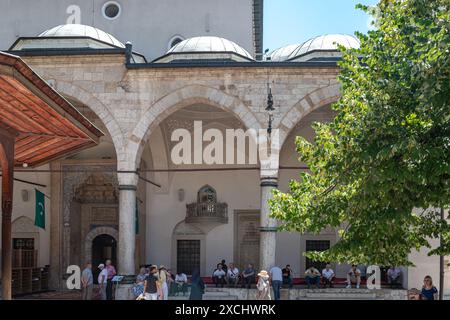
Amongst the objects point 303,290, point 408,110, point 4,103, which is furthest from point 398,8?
point 303,290

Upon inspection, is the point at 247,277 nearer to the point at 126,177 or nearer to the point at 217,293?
the point at 217,293

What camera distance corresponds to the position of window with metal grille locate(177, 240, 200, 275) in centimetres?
1633

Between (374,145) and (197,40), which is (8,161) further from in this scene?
(197,40)

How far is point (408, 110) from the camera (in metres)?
5.20

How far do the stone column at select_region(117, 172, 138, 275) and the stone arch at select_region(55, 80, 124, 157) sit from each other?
61 centimetres

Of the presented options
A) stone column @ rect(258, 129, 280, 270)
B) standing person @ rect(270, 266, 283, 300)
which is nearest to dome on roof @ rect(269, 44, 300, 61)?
stone column @ rect(258, 129, 280, 270)

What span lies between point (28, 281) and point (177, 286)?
470 centimetres

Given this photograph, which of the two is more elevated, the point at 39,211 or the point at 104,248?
the point at 39,211

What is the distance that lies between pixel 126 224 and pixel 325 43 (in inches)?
247

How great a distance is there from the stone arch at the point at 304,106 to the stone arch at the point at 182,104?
23.6 inches

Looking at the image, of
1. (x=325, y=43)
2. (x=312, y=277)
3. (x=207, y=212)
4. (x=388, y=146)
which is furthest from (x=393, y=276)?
(x=388, y=146)

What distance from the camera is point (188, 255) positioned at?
16.4 m

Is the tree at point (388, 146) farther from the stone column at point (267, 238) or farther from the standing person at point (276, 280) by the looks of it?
the stone column at point (267, 238)

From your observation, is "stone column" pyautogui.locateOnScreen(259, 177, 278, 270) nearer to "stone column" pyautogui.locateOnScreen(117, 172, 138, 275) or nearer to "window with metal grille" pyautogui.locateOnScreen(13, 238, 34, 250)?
"stone column" pyautogui.locateOnScreen(117, 172, 138, 275)
